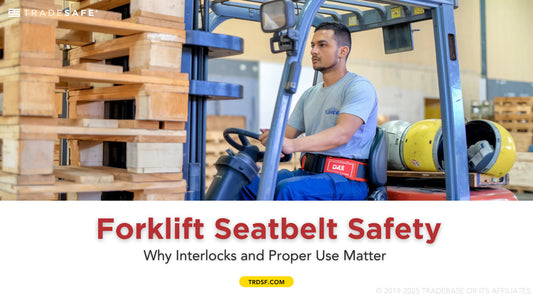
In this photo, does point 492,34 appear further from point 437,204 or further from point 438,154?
point 437,204

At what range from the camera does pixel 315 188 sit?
314 centimetres

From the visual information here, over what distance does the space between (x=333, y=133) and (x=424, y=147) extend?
1.01m

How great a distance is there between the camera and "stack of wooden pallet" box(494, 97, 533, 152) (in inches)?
489

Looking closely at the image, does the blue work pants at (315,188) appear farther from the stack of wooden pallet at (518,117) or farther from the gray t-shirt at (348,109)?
the stack of wooden pallet at (518,117)

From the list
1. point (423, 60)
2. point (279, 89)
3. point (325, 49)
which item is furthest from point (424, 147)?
point (423, 60)

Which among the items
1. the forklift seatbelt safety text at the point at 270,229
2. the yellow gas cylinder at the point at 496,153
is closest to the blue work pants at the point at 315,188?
the forklift seatbelt safety text at the point at 270,229

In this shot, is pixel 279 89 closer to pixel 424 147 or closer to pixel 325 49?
pixel 325 49

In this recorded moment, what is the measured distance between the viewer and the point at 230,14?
375 centimetres

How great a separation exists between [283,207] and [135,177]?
622 mm

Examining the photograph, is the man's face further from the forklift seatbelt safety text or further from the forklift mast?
the forklift seatbelt safety text

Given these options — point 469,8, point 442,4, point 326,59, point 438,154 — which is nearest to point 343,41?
point 326,59

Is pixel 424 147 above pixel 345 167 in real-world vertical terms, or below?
above

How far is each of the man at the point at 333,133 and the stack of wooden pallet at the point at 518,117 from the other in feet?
33.2

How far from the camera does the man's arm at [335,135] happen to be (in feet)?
10.2
